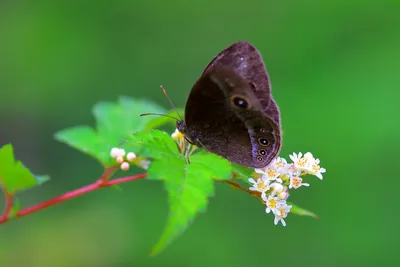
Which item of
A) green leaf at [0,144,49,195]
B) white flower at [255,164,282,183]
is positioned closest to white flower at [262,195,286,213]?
white flower at [255,164,282,183]

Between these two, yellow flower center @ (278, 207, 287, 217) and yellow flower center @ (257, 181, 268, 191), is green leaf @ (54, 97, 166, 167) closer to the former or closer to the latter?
yellow flower center @ (257, 181, 268, 191)

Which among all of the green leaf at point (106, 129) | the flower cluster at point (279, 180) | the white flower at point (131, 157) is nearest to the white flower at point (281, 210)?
the flower cluster at point (279, 180)

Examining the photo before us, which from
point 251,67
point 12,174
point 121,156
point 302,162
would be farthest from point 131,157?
point 302,162

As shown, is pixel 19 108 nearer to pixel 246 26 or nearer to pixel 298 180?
pixel 246 26

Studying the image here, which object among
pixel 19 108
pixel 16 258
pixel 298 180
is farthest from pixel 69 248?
pixel 298 180

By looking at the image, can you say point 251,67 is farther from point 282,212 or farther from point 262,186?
point 282,212
